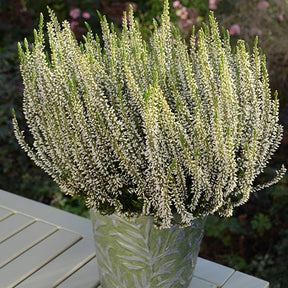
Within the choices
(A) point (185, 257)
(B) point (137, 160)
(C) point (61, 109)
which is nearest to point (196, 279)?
(A) point (185, 257)

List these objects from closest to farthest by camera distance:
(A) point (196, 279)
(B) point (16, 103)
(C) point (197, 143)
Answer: (C) point (197, 143)
(A) point (196, 279)
(B) point (16, 103)

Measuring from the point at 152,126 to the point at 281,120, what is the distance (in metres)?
1.27

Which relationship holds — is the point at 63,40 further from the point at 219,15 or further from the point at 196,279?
the point at 219,15

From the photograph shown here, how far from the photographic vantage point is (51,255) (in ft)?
5.04

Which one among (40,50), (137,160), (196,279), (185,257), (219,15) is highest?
(219,15)

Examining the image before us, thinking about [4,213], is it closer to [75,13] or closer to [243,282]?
[243,282]

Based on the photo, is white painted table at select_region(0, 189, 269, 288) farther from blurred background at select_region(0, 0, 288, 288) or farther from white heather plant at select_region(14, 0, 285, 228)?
blurred background at select_region(0, 0, 288, 288)

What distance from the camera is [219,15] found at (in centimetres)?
295

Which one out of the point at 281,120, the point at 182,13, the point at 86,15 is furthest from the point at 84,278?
the point at 182,13

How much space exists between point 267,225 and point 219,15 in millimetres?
1304

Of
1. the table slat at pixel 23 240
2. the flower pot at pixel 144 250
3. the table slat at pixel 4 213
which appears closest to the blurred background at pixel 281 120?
the table slat at pixel 4 213

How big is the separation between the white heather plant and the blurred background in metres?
0.93

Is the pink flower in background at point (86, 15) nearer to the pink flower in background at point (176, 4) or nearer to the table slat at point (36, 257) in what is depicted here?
the pink flower in background at point (176, 4)

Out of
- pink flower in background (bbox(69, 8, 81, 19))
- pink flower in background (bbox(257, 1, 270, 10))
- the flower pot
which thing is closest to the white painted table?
the flower pot
